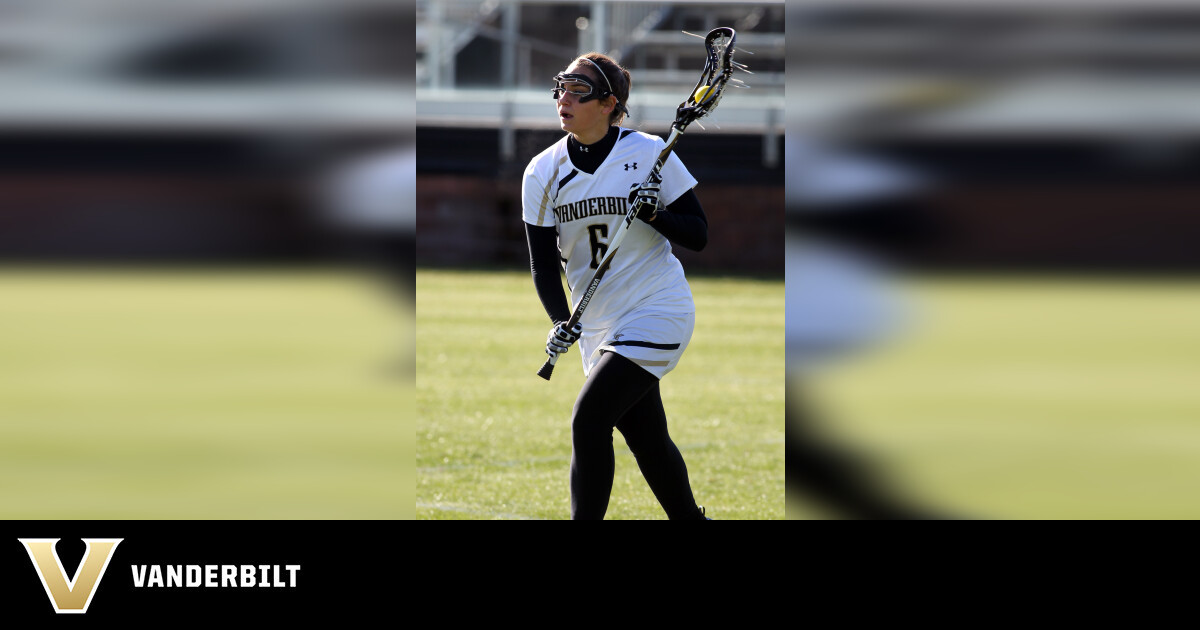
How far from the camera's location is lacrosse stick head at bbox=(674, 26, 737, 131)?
14.1 feet

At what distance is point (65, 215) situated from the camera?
9.74 ft

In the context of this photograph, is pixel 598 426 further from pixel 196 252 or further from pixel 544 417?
pixel 544 417

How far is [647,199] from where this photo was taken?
4266mm

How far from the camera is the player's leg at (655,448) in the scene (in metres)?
4.61

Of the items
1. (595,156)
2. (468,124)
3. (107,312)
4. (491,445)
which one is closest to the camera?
(107,312)

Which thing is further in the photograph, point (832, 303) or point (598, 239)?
point (598, 239)

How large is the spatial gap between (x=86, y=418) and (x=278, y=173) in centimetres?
77

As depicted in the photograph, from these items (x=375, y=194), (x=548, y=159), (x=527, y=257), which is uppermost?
(x=527, y=257)

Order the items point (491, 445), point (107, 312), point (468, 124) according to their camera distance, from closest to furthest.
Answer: point (107, 312) < point (491, 445) < point (468, 124)

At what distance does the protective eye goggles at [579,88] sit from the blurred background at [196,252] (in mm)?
1338
